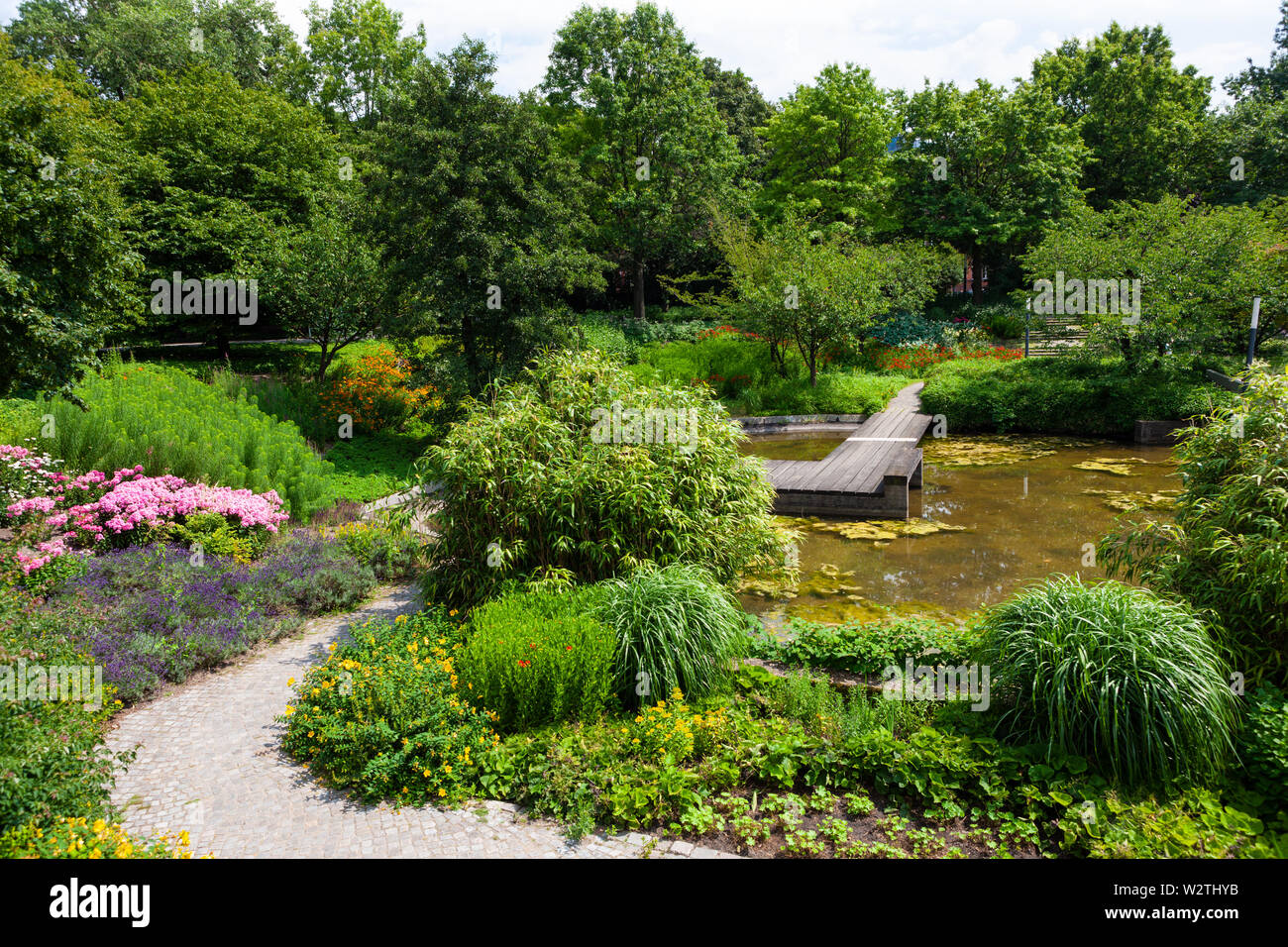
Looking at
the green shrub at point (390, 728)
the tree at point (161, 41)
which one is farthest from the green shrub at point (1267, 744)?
the tree at point (161, 41)

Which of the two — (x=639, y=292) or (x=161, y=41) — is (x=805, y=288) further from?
(x=161, y=41)

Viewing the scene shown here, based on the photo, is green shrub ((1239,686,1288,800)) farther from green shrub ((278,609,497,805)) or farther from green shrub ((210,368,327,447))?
green shrub ((210,368,327,447))

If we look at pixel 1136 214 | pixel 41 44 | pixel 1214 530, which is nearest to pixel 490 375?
pixel 1214 530

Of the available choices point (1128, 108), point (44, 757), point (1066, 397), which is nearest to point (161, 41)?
point (1066, 397)

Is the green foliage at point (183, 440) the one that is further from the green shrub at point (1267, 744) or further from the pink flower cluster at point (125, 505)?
the green shrub at point (1267, 744)

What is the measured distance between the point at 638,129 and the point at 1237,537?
2297cm

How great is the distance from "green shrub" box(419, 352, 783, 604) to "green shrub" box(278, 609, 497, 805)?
1436mm

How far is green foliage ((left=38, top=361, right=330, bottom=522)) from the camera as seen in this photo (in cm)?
885

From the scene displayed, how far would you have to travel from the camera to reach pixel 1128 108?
3288 centimetres

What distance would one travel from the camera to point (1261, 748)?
407cm

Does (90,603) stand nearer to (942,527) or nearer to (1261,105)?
(942,527)

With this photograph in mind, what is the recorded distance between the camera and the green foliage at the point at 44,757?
11.0 feet

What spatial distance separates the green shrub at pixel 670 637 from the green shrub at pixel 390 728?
107cm

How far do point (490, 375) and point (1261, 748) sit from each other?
450 inches
